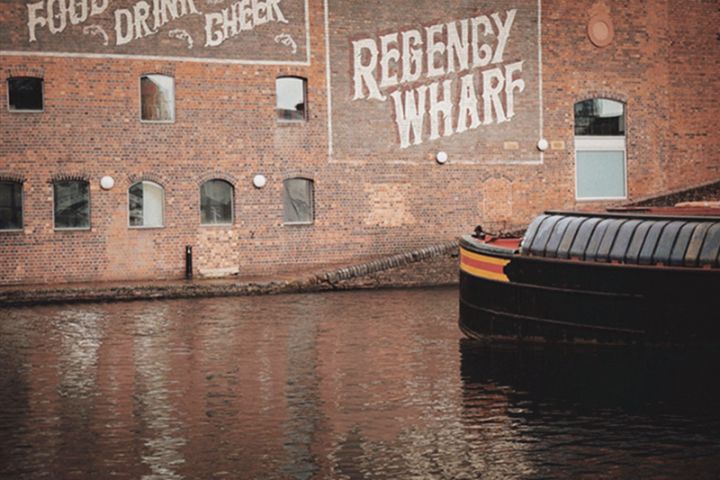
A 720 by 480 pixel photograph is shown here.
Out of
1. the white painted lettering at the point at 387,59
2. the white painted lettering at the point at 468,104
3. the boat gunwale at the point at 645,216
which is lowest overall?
the boat gunwale at the point at 645,216

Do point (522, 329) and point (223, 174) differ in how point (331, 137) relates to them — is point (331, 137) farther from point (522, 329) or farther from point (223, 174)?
point (522, 329)

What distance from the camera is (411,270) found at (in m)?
24.9

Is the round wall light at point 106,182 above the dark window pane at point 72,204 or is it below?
above

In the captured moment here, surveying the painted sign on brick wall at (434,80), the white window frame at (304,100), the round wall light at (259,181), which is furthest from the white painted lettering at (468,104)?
the round wall light at (259,181)

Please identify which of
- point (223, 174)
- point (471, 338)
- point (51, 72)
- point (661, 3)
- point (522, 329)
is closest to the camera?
point (522, 329)

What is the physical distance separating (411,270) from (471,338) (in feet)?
31.8

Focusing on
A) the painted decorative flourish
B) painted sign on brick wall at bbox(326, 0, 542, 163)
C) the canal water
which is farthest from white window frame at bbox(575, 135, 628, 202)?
the canal water

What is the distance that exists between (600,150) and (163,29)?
1140cm

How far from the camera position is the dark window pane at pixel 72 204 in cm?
2470

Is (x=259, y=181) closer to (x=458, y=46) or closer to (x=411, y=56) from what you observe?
(x=411, y=56)

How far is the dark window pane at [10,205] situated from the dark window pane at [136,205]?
2.29 m

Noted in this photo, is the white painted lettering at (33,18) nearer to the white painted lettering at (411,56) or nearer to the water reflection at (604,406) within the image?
the white painted lettering at (411,56)

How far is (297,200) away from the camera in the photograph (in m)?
26.9

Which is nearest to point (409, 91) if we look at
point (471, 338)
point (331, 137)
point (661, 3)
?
point (331, 137)
